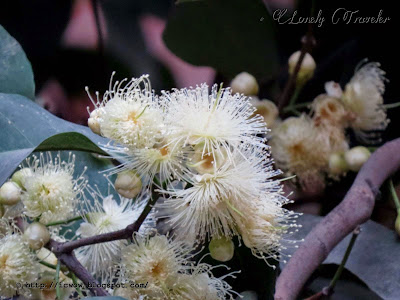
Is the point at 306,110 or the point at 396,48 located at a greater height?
the point at 396,48

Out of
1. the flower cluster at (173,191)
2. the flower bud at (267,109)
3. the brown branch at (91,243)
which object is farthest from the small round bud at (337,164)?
the brown branch at (91,243)

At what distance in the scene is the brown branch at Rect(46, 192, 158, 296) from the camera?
535 millimetres

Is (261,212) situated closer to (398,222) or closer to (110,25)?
(398,222)

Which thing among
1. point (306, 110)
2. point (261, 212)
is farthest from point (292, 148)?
point (261, 212)

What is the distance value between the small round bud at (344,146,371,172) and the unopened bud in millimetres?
100

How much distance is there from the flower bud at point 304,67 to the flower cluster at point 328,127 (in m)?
0.04

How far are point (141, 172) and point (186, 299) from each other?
0.13 metres

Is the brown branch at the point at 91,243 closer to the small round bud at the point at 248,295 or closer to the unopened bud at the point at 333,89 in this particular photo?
the small round bud at the point at 248,295

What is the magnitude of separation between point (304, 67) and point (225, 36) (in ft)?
0.46

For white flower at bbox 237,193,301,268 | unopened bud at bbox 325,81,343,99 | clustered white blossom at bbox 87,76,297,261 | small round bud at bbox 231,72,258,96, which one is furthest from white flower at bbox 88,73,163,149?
unopened bud at bbox 325,81,343,99

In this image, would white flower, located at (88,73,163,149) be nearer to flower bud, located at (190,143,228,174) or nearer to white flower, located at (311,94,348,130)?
flower bud, located at (190,143,228,174)

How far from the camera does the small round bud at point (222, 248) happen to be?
1.77 ft

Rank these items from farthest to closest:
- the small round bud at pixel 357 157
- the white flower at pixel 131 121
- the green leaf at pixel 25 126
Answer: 1. the small round bud at pixel 357 157
2. the green leaf at pixel 25 126
3. the white flower at pixel 131 121

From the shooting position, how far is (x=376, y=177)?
2.53 ft
